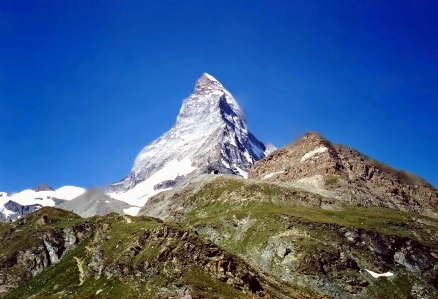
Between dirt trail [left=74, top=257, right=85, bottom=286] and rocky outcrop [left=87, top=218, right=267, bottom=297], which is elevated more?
rocky outcrop [left=87, top=218, right=267, bottom=297]

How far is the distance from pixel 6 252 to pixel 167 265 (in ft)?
250

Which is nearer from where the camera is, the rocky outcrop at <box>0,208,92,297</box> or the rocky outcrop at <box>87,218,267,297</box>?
the rocky outcrop at <box>87,218,267,297</box>

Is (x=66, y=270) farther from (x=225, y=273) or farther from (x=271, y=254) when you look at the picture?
(x=271, y=254)

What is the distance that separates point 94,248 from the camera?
7037 inches

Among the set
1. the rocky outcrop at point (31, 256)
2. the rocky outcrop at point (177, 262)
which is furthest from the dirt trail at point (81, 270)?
the rocky outcrop at point (31, 256)

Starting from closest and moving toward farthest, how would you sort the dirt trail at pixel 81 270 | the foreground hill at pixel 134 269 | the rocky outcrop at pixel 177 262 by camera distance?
the foreground hill at pixel 134 269
the rocky outcrop at pixel 177 262
the dirt trail at pixel 81 270

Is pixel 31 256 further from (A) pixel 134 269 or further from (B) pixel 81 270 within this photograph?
(A) pixel 134 269

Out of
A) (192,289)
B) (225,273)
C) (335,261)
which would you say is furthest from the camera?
(335,261)

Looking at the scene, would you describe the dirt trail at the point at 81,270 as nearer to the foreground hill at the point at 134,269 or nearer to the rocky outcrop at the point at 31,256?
the foreground hill at the point at 134,269

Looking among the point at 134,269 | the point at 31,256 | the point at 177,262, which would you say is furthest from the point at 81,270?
the point at 177,262

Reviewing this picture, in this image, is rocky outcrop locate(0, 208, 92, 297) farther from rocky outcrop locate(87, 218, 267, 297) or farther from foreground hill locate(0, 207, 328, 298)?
rocky outcrop locate(87, 218, 267, 297)

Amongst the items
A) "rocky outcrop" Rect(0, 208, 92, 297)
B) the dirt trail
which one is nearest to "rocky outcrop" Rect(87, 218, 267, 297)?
the dirt trail

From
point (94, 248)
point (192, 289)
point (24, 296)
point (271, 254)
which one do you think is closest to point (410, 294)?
point (271, 254)

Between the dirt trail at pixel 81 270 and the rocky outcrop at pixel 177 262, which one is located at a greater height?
the rocky outcrop at pixel 177 262
